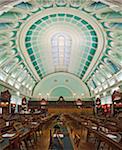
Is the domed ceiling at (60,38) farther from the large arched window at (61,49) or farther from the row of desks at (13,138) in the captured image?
the row of desks at (13,138)

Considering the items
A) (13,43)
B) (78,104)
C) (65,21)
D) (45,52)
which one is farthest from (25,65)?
(78,104)

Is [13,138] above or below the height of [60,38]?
below

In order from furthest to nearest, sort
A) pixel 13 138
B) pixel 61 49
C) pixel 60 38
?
pixel 61 49, pixel 60 38, pixel 13 138

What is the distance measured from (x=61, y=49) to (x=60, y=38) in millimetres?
4370

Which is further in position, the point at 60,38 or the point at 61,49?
the point at 61,49

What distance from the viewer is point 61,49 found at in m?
32.2

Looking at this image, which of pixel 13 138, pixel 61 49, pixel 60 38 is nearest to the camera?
pixel 13 138

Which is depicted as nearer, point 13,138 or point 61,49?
point 13,138

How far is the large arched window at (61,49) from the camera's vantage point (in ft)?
90.3

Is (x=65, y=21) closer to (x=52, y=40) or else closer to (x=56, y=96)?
(x=52, y=40)

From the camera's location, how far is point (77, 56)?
3247 cm

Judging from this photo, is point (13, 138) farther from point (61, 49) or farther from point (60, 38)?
point (61, 49)

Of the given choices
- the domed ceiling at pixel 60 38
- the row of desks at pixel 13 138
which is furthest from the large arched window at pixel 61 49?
the row of desks at pixel 13 138

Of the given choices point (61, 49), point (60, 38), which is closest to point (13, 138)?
point (60, 38)
